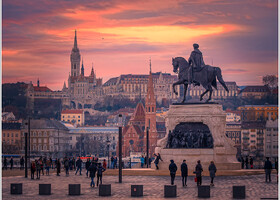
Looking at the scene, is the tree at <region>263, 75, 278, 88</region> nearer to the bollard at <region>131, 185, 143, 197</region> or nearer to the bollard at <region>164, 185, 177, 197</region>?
the bollard at <region>131, 185, 143, 197</region>

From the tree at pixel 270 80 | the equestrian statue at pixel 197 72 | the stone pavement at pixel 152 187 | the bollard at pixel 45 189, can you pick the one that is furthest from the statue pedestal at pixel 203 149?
the tree at pixel 270 80

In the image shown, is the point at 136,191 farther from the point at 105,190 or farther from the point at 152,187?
the point at 152,187

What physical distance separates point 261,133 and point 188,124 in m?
116

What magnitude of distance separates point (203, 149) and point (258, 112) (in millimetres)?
134283

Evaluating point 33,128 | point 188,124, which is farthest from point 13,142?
point 188,124

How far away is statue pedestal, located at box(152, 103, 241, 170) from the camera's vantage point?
131 ft

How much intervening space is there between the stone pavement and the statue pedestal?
2824 mm

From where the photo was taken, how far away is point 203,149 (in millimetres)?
39906

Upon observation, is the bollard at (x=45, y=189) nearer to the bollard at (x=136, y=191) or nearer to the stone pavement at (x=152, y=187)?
the stone pavement at (x=152, y=187)

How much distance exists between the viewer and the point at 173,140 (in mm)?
41062

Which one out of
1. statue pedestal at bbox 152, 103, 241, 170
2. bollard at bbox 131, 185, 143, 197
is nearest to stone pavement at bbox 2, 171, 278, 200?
bollard at bbox 131, 185, 143, 197

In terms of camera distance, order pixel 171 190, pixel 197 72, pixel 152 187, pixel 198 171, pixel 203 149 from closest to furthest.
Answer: pixel 171 190, pixel 198 171, pixel 152 187, pixel 203 149, pixel 197 72

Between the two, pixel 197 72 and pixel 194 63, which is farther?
pixel 197 72

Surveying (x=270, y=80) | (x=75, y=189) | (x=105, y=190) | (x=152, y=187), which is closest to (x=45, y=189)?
(x=75, y=189)
